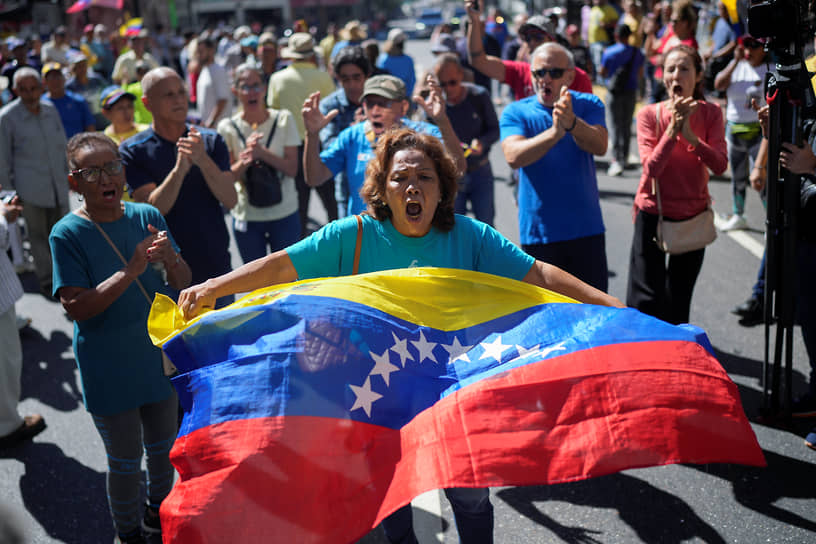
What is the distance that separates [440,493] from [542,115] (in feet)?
7.54

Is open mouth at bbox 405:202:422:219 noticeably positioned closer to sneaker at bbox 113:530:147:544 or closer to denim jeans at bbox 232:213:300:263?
sneaker at bbox 113:530:147:544

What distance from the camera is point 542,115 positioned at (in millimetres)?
5051

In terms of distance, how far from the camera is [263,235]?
6141mm

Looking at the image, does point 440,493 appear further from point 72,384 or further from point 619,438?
point 72,384

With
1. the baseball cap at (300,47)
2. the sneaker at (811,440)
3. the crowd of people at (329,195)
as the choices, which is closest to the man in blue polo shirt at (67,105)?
the crowd of people at (329,195)

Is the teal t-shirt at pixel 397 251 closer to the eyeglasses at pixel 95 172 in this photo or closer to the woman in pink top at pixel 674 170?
the eyeglasses at pixel 95 172

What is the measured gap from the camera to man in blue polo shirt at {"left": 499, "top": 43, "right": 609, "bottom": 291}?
4.98m

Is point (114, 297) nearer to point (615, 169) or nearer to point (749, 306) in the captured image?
point (749, 306)

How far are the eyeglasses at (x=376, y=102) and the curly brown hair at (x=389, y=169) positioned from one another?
1.96m

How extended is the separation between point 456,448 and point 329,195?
5918 mm

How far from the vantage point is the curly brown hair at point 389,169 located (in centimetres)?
353

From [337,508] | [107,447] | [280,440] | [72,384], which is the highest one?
[280,440]

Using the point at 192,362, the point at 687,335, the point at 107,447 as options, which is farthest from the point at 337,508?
the point at 107,447

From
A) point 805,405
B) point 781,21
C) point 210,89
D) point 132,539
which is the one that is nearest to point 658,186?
point 781,21
